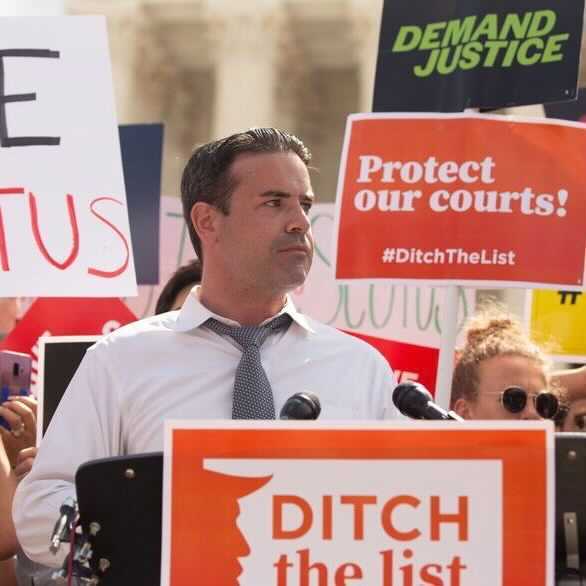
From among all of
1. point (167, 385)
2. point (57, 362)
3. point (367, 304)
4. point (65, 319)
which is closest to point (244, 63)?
point (367, 304)

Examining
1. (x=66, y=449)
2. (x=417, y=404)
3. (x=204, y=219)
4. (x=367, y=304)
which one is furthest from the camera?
(x=367, y=304)

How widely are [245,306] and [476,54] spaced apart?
169 centimetres

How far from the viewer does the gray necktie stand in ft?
8.63

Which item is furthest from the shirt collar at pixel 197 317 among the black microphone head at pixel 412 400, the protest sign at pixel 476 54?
the protest sign at pixel 476 54

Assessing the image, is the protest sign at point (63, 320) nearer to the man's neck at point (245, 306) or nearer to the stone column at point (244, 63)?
the man's neck at point (245, 306)

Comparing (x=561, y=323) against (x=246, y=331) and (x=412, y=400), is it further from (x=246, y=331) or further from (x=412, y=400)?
(x=412, y=400)

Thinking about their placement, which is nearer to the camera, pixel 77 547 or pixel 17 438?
pixel 77 547

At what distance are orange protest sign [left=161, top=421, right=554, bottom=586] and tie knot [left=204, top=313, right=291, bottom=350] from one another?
0.73m

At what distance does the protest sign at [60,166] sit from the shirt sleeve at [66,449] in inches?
56.1

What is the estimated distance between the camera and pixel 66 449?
258 centimetres

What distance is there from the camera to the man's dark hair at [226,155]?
2861 mm

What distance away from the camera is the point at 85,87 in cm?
432

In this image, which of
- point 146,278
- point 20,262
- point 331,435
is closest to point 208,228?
point 331,435

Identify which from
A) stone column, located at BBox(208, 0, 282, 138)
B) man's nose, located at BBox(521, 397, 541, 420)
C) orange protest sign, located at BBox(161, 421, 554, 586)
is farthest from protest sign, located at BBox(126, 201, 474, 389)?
stone column, located at BBox(208, 0, 282, 138)
